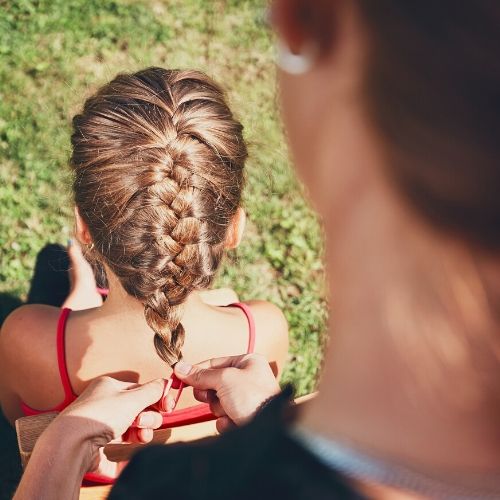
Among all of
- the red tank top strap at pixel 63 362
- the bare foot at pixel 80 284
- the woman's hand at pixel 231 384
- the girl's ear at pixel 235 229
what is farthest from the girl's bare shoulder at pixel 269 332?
the bare foot at pixel 80 284

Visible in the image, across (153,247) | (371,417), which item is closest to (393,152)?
(371,417)

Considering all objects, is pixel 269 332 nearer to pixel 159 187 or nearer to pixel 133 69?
pixel 159 187

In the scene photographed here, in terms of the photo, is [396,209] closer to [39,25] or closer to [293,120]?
[293,120]

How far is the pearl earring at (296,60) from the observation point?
0.79 metres

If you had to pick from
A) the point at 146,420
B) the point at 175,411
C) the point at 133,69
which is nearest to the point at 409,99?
the point at 146,420

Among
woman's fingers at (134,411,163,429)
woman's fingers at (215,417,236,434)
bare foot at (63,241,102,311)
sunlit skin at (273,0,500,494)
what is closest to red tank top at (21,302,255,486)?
woman's fingers at (134,411,163,429)

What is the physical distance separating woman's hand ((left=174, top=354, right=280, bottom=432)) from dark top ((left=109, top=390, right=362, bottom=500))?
837mm

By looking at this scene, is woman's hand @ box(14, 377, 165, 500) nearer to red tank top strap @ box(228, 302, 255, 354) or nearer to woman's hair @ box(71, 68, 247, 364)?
woman's hair @ box(71, 68, 247, 364)

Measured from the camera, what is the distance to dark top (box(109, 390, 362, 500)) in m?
0.81

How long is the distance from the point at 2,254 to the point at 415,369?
298 centimetres

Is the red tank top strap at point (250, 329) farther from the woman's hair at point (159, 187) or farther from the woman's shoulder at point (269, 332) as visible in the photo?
the woman's hair at point (159, 187)

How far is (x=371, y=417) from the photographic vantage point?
2.70ft

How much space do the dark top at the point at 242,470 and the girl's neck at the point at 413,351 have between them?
5 cm

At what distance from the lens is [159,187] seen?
207cm
